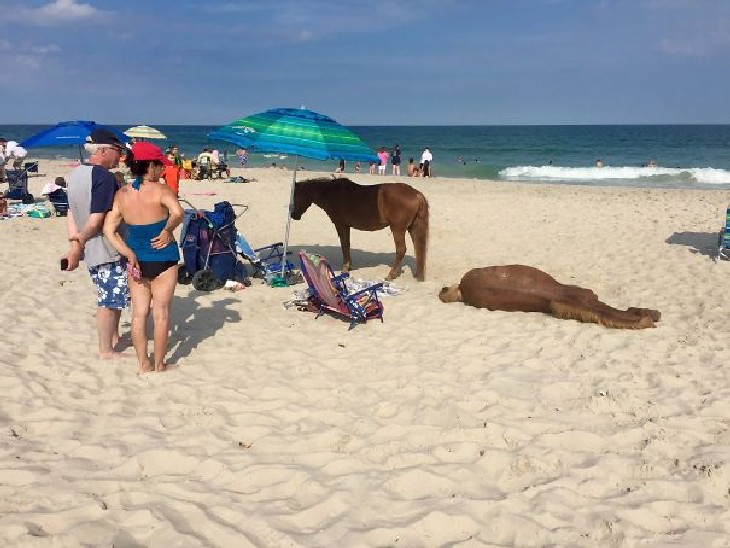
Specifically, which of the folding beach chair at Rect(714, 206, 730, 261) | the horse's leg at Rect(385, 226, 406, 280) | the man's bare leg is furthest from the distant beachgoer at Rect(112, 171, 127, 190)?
the folding beach chair at Rect(714, 206, 730, 261)

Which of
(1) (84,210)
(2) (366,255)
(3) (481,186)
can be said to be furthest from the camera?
(3) (481,186)

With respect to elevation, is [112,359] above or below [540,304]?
below

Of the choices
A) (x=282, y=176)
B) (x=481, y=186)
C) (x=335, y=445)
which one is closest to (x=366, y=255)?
(x=335, y=445)

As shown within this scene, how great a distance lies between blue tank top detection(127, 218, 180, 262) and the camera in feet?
14.7

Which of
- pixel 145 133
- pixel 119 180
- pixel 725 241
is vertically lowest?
pixel 725 241

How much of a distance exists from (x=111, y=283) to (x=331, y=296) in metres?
2.51

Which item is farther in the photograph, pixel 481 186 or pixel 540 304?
pixel 481 186

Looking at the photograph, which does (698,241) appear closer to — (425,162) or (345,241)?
(345,241)

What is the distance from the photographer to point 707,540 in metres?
2.83

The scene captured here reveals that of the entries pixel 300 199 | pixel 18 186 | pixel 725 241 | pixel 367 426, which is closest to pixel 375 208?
pixel 300 199

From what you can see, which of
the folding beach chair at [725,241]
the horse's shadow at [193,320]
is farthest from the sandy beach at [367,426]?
the folding beach chair at [725,241]

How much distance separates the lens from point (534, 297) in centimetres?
674

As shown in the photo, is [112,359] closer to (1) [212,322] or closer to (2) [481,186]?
(1) [212,322]

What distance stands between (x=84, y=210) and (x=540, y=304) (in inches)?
200
